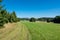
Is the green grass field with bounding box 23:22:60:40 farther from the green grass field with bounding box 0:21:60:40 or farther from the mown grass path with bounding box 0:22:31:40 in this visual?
the mown grass path with bounding box 0:22:31:40

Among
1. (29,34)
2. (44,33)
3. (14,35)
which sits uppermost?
(14,35)

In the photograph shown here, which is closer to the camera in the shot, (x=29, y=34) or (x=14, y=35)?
(x=14, y=35)

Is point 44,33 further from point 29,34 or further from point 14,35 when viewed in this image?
point 14,35

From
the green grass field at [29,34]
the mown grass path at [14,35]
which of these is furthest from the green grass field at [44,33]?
the mown grass path at [14,35]

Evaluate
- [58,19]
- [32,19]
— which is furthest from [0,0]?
[32,19]

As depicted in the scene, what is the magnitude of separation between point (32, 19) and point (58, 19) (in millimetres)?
55027

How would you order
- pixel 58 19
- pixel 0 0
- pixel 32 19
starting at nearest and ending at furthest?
pixel 0 0
pixel 58 19
pixel 32 19

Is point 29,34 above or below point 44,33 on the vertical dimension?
above

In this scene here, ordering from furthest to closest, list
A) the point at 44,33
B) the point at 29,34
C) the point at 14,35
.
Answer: the point at 44,33, the point at 29,34, the point at 14,35

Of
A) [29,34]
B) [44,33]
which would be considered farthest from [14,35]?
[44,33]

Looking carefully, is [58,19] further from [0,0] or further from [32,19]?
[0,0]

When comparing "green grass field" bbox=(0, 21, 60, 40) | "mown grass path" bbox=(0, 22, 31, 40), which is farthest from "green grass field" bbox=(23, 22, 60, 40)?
"mown grass path" bbox=(0, 22, 31, 40)

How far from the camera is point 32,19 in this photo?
165 meters

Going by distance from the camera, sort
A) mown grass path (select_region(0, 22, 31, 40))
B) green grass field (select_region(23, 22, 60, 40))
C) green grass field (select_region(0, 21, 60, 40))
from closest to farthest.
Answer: mown grass path (select_region(0, 22, 31, 40)), green grass field (select_region(0, 21, 60, 40)), green grass field (select_region(23, 22, 60, 40))
